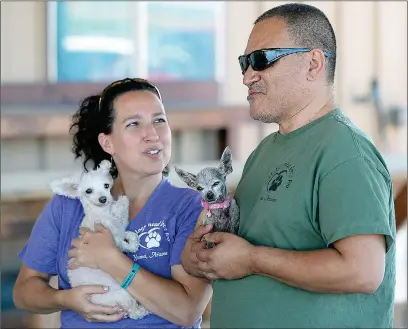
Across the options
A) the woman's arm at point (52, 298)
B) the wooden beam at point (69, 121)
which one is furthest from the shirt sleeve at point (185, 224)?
the wooden beam at point (69, 121)

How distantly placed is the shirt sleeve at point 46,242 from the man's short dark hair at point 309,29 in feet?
2.81

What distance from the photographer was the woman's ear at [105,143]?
2002mm

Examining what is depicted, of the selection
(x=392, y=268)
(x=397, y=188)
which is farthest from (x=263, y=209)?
(x=397, y=188)

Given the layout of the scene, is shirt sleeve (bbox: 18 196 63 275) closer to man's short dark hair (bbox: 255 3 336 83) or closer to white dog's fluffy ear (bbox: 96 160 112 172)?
white dog's fluffy ear (bbox: 96 160 112 172)

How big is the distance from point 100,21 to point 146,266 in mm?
3471

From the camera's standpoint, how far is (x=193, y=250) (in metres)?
1.65

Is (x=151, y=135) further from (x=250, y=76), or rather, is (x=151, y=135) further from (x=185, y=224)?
(x=250, y=76)

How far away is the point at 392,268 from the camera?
1.50 m

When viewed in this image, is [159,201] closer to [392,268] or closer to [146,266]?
[146,266]

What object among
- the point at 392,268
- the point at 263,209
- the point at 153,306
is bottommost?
the point at 153,306

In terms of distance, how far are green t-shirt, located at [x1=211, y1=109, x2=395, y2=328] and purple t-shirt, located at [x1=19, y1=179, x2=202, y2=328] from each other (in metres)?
0.33

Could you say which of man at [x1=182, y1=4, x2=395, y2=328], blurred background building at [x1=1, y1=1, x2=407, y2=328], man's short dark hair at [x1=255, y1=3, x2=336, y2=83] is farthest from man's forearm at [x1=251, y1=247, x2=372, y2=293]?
blurred background building at [x1=1, y1=1, x2=407, y2=328]

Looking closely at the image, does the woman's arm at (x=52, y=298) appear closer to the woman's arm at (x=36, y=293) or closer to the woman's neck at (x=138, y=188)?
the woman's arm at (x=36, y=293)

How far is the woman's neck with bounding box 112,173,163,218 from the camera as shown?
1.98m
